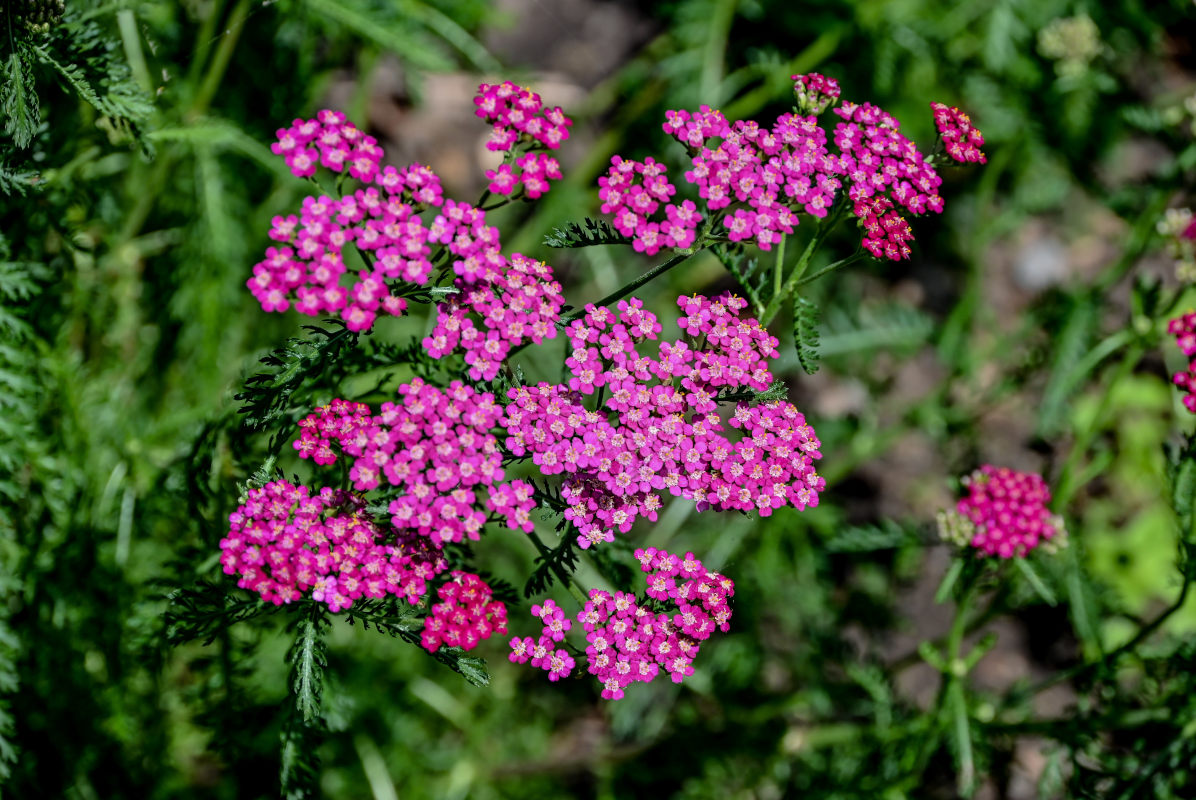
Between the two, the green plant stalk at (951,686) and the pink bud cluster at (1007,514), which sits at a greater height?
the pink bud cluster at (1007,514)

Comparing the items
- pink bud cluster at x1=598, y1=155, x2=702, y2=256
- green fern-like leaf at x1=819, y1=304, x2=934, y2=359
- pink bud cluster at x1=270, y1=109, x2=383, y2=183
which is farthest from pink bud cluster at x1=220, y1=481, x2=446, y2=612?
green fern-like leaf at x1=819, y1=304, x2=934, y2=359

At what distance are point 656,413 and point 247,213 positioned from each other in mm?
2236

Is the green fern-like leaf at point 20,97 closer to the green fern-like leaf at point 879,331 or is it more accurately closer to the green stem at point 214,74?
the green stem at point 214,74

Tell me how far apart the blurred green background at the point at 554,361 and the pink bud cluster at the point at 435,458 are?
0.65m

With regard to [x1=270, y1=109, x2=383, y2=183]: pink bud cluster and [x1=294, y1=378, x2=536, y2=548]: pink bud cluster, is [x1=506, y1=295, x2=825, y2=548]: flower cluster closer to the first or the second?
[x1=294, y1=378, x2=536, y2=548]: pink bud cluster

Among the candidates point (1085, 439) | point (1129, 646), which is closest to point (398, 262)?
point (1129, 646)

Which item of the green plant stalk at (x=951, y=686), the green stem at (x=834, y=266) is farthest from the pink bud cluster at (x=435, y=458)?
the green plant stalk at (x=951, y=686)

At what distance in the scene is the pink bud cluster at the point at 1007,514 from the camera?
241cm

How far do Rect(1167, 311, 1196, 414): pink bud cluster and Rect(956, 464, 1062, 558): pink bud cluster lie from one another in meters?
0.48

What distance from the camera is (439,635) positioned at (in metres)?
1.70

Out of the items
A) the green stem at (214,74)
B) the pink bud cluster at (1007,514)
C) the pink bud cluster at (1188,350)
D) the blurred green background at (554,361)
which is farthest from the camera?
the green stem at (214,74)

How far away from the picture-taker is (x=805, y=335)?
1.79 m

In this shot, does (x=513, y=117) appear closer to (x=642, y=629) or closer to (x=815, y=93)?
(x=815, y=93)

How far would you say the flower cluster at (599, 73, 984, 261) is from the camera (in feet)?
6.18
